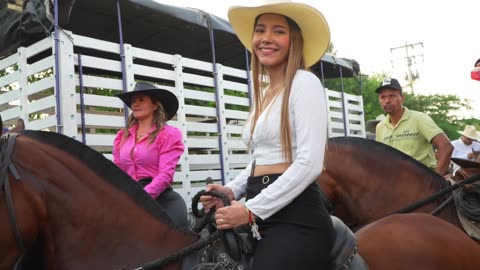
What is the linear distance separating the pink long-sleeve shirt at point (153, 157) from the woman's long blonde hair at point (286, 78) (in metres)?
2.09

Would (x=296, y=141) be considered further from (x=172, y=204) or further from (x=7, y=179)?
(x=172, y=204)

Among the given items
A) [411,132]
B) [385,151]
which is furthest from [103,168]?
[411,132]

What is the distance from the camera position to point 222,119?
6.55 meters

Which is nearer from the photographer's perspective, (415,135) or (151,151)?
(151,151)

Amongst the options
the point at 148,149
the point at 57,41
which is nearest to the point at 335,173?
the point at 148,149

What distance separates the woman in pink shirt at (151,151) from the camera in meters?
4.25

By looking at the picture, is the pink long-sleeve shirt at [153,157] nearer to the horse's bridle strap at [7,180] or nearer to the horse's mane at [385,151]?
the horse's mane at [385,151]

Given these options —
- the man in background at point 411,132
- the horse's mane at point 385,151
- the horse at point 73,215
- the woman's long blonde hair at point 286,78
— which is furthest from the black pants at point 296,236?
the man in background at point 411,132

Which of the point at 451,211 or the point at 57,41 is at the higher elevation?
the point at 57,41

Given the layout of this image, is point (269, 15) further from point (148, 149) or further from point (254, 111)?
point (148, 149)

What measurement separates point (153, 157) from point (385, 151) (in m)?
2.15

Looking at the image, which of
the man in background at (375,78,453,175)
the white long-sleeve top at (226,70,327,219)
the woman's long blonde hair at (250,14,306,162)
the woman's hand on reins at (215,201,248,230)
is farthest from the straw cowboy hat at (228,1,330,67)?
the man in background at (375,78,453,175)

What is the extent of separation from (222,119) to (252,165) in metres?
4.25

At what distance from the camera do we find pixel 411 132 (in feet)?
16.7
